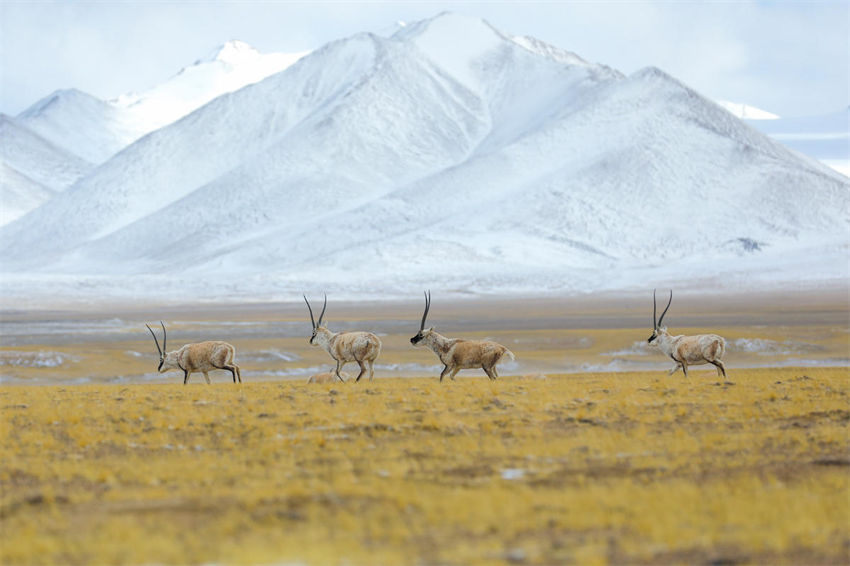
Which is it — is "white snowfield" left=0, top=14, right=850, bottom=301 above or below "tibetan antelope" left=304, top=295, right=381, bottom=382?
above

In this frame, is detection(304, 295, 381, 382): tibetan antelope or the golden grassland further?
detection(304, 295, 381, 382): tibetan antelope

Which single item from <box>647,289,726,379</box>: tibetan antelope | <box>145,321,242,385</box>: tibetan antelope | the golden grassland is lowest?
the golden grassland

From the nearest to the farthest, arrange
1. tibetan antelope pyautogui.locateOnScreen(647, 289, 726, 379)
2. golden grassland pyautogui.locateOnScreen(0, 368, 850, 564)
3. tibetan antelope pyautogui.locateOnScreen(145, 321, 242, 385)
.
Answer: golden grassland pyautogui.locateOnScreen(0, 368, 850, 564)
tibetan antelope pyautogui.locateOnScreen(647, 289, 726, 379)
tibetan antelope pyautogui.locateOnScreen(145, 321, 242, 385)

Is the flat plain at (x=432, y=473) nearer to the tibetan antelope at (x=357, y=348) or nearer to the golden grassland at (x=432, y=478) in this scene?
the golden grassland at (x=432, y=478)

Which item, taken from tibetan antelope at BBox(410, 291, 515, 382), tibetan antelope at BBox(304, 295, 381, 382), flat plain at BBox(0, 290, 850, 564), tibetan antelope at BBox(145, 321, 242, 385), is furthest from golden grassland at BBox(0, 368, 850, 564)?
tibetan antelope at BBox(145, 321, 242, 385)

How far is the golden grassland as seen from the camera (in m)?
9.02

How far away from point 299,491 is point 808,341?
37.7 meters

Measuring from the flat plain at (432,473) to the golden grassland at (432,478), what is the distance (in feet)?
0.11

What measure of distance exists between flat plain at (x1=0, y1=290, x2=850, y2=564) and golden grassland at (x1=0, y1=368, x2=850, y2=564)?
33 millimetres

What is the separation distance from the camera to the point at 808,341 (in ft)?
148

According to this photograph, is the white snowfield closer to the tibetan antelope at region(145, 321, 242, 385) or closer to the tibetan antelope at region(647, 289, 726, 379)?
the tibetan antelope at region(145, 321, 242, 385)

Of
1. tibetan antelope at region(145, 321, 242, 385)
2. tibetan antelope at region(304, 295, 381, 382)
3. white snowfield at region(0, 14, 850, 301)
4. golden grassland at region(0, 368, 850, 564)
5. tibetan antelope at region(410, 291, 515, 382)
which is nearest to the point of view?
golden grassland at region(0, 368, 850, 564)

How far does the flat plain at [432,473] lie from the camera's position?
9.05 meters

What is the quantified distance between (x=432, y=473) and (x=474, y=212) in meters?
145
